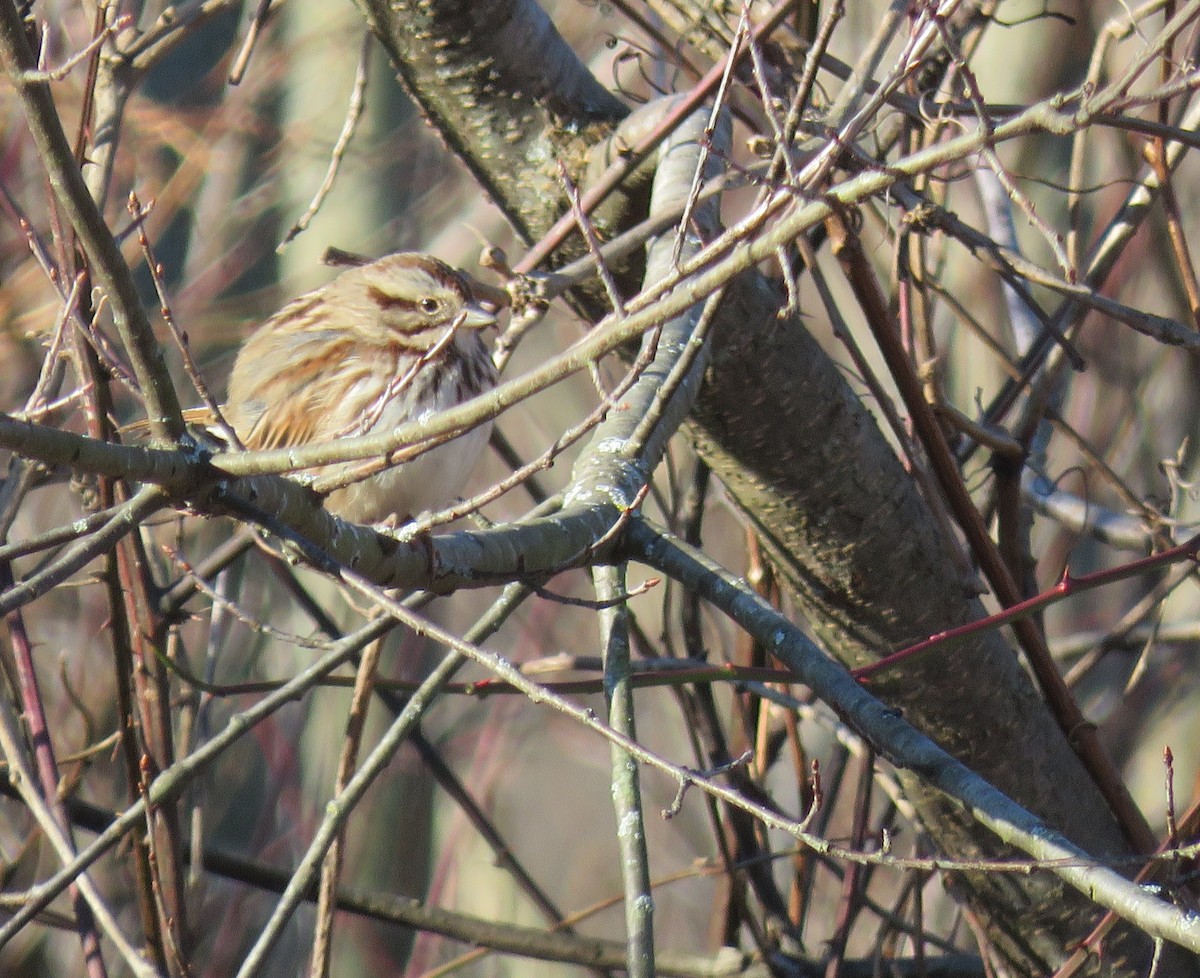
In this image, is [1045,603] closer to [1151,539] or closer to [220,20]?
[1151,539]

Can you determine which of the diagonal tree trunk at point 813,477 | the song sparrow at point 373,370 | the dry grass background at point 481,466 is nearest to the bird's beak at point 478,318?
the song sparrow at point 373,370

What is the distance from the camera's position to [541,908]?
4055mm

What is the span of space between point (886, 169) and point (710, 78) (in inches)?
46.8

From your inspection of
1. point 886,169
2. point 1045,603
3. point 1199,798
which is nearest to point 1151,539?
point 1199,798

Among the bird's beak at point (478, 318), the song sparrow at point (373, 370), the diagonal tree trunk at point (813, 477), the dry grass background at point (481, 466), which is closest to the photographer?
the diagonal tree trunk at point (813, 477)

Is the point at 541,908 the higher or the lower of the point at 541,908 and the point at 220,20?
the lower

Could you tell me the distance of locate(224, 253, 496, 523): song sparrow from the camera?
308 centimetres

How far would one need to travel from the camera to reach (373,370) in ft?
10.9

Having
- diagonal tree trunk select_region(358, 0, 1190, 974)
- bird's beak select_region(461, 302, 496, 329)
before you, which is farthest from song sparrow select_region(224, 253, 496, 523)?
diagonal tree trunk select_region(358, 0, 1190, 974)

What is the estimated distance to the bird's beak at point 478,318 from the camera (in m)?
2.94

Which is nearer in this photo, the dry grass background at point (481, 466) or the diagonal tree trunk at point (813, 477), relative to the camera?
the diagonal tree trunk at point (813, 477)

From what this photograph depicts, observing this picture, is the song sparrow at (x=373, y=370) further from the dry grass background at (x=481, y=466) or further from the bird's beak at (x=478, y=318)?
the dry grass background at (x=481, y=466)

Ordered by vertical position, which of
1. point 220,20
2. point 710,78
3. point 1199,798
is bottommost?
point 1199,798

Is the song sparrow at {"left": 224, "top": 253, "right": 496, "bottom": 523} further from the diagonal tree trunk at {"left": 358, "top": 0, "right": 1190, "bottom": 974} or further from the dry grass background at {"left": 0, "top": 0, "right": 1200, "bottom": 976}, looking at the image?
the dry grass background at {"left": 0, "top": 0, "right": 1200, "bottom": 976}
